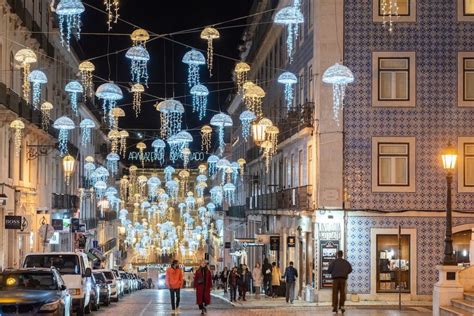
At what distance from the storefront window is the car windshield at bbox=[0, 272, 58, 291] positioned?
1757 cm

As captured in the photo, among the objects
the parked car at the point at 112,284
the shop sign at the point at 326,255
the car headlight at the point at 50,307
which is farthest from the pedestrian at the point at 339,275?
the parked car at the point at 112,284

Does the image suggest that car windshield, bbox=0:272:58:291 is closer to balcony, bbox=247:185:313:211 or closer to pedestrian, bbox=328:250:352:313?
pedestrian, bbox=328:250:352:313

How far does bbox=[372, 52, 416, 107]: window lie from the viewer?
123ft

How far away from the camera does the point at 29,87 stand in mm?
47250

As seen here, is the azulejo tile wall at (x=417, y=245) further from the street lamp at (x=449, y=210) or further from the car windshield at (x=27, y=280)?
the car windshield at (x=27, y=280)

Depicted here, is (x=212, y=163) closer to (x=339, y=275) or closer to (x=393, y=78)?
(x=393, y=78)

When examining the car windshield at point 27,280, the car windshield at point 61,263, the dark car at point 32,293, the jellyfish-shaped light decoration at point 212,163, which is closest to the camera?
the dark car at point 32,293

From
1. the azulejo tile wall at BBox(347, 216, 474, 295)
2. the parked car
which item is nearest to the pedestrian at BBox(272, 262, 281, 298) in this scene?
the azulejo tile wall at BBox(347, 216, 474, 295)

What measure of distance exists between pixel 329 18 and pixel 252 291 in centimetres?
1778

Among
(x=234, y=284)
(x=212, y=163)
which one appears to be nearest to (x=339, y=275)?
(x=234, y=284)

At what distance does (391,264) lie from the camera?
37.2 metres

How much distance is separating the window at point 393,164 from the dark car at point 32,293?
17.7 meters

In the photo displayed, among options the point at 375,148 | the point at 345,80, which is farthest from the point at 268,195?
the point at 345,80

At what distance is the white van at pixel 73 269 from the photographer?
91.3 ft
